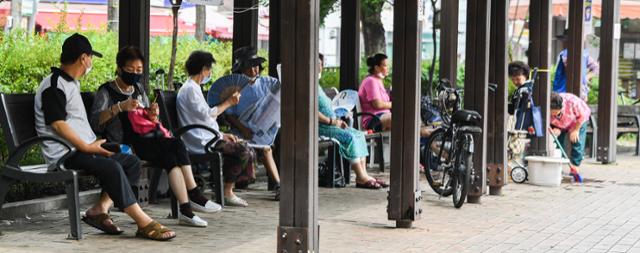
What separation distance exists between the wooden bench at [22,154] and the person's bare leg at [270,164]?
3.21 m

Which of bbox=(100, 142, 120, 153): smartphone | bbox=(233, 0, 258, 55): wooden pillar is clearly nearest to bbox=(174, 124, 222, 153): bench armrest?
bbox=(100, 142, 120, 153): smartphone

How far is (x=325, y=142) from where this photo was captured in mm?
12719

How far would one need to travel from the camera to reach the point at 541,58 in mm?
15641

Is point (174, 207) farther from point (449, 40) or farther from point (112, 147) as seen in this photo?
point (449, 40)

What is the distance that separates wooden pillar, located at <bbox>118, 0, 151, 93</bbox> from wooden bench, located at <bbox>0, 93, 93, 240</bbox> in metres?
1.96

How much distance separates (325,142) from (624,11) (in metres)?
18.5

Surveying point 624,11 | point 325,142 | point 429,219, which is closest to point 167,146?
point 429,219

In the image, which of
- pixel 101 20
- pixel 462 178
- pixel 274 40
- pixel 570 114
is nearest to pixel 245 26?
pixel 274 40

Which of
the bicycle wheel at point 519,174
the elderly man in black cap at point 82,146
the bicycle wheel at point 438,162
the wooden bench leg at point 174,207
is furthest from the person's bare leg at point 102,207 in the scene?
the bicycle wheel at point 519,174

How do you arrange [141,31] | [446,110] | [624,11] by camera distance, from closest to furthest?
[141,31] → [446,110] → [624,11]

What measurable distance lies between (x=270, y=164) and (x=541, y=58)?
16.2 ft

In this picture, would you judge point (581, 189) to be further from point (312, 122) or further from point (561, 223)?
point (312, 122)

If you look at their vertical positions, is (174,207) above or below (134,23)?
below

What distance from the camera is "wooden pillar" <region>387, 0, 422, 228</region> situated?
10.0 metres
